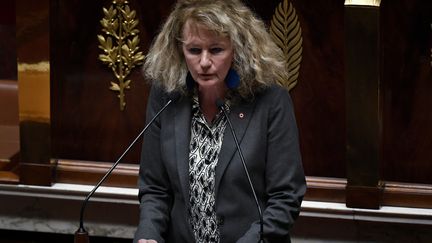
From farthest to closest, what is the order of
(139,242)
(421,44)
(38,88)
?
(38,88)
(421,44)
(139,242)

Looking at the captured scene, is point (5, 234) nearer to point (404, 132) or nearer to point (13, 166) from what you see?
point (13, 166)

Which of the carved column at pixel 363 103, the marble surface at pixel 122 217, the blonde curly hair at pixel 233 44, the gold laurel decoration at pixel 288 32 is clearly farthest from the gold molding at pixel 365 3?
the blonde curly hair at pixel 233 44

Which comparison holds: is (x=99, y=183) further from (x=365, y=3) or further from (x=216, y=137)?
(x=365, y=3)

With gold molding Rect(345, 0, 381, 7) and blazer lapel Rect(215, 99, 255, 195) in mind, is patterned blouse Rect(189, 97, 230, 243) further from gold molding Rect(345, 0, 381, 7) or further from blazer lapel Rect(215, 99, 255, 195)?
gold molding Rect(345, 0, 381, 7)

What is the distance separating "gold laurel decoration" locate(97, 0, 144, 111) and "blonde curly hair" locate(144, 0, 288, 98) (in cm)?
112

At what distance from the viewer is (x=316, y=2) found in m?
3.43

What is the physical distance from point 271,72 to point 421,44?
3.60 ft

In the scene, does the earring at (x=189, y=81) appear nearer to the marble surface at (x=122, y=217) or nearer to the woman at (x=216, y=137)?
the woman at (x=216, y=137)

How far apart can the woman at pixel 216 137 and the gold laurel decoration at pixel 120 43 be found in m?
1.15

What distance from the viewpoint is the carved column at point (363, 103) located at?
332cm

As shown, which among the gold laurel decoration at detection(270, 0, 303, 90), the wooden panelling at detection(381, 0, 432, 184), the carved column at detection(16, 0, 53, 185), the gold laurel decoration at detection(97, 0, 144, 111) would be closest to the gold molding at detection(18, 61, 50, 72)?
the carved column at detection(16, 0, 53, 185)

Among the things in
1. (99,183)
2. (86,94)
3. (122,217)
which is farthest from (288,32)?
(99,183)

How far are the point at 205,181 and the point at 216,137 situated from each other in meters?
0.11

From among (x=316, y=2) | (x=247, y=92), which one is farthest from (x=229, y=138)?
(x=316, y=2)
